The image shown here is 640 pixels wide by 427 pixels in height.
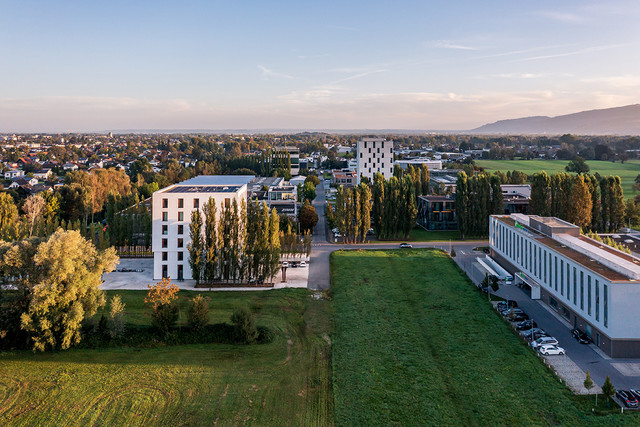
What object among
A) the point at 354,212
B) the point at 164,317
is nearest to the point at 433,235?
the point at 354,212

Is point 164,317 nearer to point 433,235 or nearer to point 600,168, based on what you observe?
point 433,235

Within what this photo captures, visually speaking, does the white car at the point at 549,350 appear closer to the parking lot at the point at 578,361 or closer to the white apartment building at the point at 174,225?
the parking lot at the point at 578,361

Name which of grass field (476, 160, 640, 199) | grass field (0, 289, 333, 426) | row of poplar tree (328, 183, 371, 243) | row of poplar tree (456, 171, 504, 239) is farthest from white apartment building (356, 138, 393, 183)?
grass field (0, 289, 333, 426)

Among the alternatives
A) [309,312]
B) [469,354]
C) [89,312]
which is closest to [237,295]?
[309,312]

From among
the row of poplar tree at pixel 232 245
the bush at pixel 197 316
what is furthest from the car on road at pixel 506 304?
the bush at pixel 197 316

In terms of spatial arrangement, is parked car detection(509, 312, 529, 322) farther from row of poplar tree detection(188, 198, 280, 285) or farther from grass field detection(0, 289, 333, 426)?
row of poplar tree detection(188, 198, 280, 285)

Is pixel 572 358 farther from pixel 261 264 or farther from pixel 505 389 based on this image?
pixel 261 264
